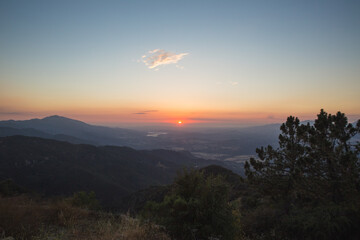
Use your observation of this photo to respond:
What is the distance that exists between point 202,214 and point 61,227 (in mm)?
3884

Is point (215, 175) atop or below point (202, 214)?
below

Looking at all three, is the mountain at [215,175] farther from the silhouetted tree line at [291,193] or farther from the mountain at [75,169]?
the mountain at [75,169]

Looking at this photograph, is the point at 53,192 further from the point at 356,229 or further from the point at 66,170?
the point at 356,229

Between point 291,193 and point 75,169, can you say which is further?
point 75,169

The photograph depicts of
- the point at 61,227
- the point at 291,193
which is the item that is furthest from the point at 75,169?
the point at 291,193

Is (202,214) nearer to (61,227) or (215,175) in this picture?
(61,227)

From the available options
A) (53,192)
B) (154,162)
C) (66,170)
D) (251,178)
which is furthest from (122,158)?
(251,178)

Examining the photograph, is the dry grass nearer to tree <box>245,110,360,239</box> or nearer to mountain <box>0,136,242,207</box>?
tree <box>245,110,360,239</box>

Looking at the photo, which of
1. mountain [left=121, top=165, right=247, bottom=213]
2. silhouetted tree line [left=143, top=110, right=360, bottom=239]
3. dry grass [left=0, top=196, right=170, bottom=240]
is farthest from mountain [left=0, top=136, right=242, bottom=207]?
dry grass [left=0, top=196, right=170, bottom=240]

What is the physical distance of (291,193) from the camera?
10.3 metres

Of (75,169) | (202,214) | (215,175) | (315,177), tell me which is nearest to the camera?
(202,214)

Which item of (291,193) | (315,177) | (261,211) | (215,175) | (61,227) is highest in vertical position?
(61,227)

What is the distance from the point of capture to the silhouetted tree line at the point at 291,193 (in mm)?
5039

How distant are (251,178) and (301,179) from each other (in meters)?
2.84
